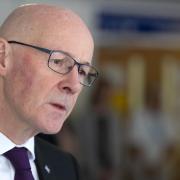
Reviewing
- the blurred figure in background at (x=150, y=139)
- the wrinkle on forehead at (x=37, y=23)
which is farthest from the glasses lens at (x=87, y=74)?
the blurred figure in background at (x=150, y=139)

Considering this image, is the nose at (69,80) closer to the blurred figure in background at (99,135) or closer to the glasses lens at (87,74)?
the glasses lens at (87,74)

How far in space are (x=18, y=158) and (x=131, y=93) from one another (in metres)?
8.01

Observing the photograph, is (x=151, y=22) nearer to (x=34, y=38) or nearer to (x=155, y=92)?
(x=155, y=92)

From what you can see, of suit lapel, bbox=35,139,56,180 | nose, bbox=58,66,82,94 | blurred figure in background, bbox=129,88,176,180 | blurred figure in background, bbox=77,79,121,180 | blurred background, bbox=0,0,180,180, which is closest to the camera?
nose, bbox=58,66,82,94

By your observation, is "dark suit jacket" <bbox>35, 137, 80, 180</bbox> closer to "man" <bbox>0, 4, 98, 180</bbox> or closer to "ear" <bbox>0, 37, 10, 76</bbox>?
"man" <bbox>0, 4, 98, 180</bbox>

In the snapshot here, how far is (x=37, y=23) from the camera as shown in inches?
111

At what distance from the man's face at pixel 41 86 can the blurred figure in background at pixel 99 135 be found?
15.0 ft

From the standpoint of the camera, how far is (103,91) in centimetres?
751

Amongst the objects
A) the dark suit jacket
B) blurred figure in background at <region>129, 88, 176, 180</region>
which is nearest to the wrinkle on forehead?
the dark suit jacket

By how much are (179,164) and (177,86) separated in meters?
1.36

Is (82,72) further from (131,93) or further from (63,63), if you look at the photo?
(131,93)

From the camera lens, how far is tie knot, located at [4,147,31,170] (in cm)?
281

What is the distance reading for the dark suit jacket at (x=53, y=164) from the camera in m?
2.94

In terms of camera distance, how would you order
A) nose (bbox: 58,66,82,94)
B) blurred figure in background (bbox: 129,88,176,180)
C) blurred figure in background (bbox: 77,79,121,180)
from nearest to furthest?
nose (bbox: 58,66,82,94) → blurred figure in background (bbox: 77,79,121,180) → blurred figure in background (bbox: 129,88,176,180)
